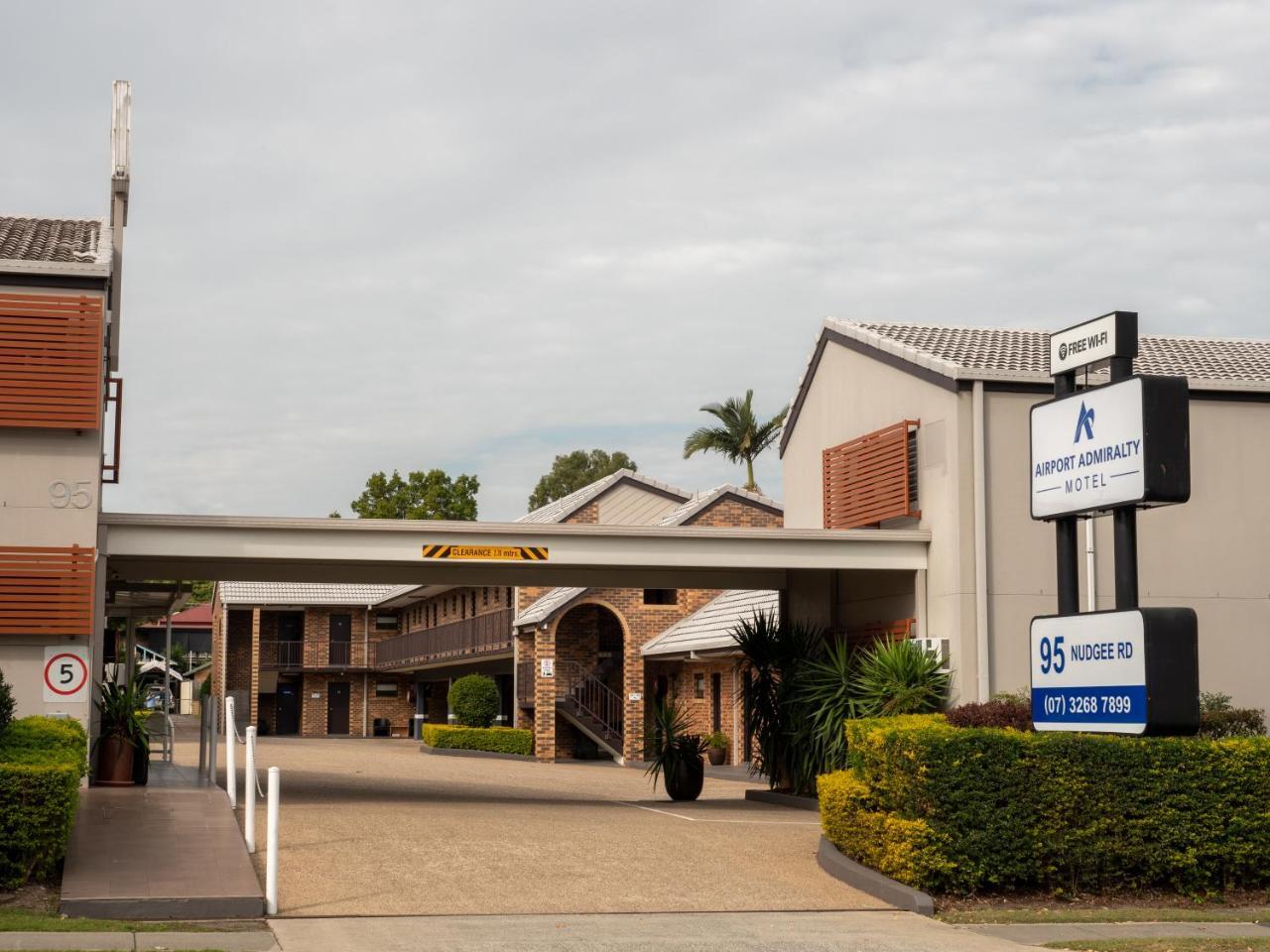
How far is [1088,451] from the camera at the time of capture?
36.2ft

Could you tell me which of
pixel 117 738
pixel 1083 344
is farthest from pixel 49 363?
pixel 1083 344

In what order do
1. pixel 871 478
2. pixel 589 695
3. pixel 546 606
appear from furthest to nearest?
pixel 546 606
pixel 589 695
pixel 871 478

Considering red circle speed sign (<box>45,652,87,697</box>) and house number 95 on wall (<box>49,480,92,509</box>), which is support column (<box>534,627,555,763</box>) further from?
house number 95 on wall (<box>49,480,92,509</box>)

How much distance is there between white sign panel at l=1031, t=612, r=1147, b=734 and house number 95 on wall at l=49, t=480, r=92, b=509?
1147 cm

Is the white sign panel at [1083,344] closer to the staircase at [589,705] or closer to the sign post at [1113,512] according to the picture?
the sign post at [1113,512]

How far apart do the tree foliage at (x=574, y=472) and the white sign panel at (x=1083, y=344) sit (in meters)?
68.6

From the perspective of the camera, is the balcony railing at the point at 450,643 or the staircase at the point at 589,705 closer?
the staircase at the point at 589,705

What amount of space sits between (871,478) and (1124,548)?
11.5 m

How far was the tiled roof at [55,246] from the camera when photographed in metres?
18.1

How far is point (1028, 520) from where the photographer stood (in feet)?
65.0

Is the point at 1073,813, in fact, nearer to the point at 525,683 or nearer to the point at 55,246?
the point at 55,246

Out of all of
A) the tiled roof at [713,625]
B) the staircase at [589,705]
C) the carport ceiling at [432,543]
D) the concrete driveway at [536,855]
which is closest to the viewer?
the concrete driveway at [536,855]

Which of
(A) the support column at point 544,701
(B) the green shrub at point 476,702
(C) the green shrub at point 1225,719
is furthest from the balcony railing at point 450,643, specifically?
(C) the green shrub at point 1225,719

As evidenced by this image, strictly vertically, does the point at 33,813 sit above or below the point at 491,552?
below
